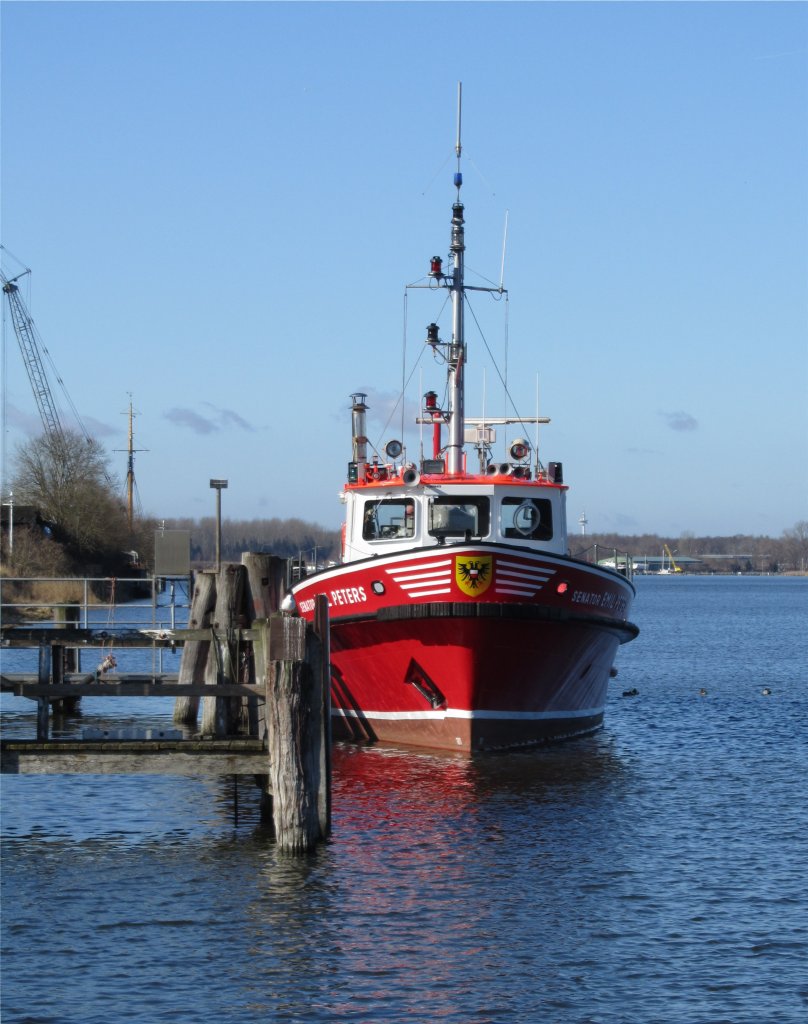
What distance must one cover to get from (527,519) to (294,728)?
9610 millimetres

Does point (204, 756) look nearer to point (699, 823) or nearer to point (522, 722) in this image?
point (699, 823)

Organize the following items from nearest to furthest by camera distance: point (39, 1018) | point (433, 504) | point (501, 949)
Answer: point (39, 1018), point (501, 949), point (433, 504)

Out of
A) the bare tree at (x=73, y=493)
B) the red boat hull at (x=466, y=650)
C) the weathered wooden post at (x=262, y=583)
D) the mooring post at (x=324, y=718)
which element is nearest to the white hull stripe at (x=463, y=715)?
the red boat hull at (x=466, y=650)

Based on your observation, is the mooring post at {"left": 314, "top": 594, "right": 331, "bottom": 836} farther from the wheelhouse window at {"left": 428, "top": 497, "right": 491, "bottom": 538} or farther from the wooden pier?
the wheelhouse window at {"left": 428, "top": 497, "right": 491, "bottom": 538}

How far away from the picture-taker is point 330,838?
14.6 meters

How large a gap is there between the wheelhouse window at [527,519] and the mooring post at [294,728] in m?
8.77

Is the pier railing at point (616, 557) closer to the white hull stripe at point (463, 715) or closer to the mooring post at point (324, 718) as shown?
the white hull stripe at point (463, 715)

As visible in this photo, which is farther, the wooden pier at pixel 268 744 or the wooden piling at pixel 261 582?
the wooden piling at pixel 261 582

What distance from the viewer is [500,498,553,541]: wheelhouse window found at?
2203 cm

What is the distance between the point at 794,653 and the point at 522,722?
105ft

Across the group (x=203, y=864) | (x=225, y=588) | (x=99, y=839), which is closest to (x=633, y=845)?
(x=203, y=864)

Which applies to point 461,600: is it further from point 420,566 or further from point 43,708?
point 43,708

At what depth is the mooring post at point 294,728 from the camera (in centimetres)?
1323

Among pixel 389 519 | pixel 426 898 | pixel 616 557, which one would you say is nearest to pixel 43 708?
pixel 426 898
